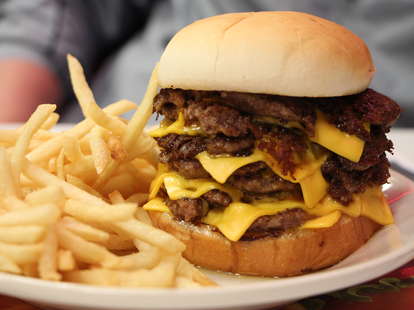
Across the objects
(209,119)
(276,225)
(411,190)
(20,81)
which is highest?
(209,119)

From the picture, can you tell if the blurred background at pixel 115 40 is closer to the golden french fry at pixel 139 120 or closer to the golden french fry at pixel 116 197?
the golden french fry at pixel 139 120

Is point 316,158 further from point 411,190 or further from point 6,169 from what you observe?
point 6,169

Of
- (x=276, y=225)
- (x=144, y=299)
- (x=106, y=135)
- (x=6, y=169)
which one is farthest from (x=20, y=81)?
(x=144, y=299)

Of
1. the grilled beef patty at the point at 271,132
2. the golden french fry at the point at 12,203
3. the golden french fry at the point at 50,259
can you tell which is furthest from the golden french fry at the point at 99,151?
the golden french fry at the point at 50,259

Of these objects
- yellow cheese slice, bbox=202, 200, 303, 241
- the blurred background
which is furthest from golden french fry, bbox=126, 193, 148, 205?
the blurred background

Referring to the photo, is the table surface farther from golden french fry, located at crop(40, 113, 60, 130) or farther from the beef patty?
golden french fry, located at crop(40, 113, 60, 130)

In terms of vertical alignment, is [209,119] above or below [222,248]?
above
